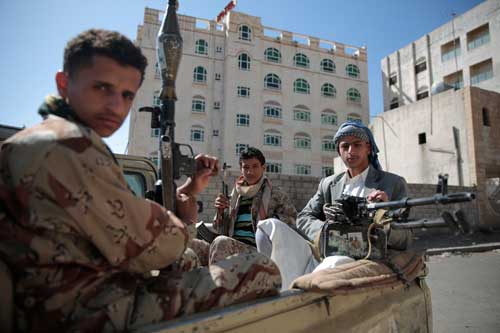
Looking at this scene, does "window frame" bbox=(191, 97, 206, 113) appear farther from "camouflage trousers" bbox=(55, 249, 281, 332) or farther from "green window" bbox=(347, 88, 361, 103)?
"camouflage trousers" bbox=(55, 249, 281, 332)

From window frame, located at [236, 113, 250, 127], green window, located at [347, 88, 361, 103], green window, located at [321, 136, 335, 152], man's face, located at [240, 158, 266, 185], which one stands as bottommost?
man's face, located at [240, 158, 266, 185]

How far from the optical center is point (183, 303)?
0.98 metres

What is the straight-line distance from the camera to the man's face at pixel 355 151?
243 centimetres

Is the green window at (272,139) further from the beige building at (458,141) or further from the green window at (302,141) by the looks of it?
the beige building at (458,141)

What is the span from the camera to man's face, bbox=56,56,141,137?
3.14ft

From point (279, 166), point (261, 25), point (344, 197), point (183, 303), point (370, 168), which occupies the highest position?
point (261, 25)

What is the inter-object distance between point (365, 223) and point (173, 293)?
1338mm

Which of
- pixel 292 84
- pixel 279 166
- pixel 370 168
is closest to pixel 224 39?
pixel 292 84

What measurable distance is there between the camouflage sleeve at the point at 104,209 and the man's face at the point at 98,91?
159 mm

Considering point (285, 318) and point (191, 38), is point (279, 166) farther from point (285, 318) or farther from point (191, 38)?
point (285, 318)

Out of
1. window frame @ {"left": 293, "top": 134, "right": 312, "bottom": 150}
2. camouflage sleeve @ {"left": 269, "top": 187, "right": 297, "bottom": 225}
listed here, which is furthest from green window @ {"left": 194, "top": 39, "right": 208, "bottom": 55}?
camouflage sleeve @ {"left": 269, "top": 187, "right": 297, "bottom": 225}

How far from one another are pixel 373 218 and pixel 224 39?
26.6m

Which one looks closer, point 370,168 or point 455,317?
point 370,168

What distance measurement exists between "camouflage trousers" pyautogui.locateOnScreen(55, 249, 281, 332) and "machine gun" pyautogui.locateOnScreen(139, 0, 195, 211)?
0.40 metres
